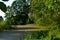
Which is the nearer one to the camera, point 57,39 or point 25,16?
point 57,39

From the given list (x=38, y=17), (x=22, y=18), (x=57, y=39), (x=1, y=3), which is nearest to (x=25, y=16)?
(x=22, y=18)

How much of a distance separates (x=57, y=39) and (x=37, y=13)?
15225mm

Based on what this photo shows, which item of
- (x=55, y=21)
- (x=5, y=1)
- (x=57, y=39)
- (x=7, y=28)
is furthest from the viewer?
(x=7, y=28)

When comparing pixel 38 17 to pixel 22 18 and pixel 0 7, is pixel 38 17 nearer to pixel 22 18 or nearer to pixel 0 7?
pixel 22 18

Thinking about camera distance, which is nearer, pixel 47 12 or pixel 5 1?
pixel 5 1

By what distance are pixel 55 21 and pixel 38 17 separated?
4.36 metres

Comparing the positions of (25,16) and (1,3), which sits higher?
(1,3)

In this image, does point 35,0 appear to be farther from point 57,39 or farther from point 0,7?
point 0,7

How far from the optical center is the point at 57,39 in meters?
9.96

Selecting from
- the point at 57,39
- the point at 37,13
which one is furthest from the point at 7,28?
the point at 57,39

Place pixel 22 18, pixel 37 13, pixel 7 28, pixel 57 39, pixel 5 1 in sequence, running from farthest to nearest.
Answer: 1. pixel 22 18
2. pixel 37 13
3. pixel 7 28
4. pixel 57 39
5. pixel 5 1

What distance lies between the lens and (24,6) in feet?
123

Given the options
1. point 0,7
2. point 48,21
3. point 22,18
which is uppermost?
point 0,7

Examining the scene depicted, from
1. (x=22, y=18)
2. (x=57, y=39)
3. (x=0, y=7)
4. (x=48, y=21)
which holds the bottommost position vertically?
(x=22, y=18)
